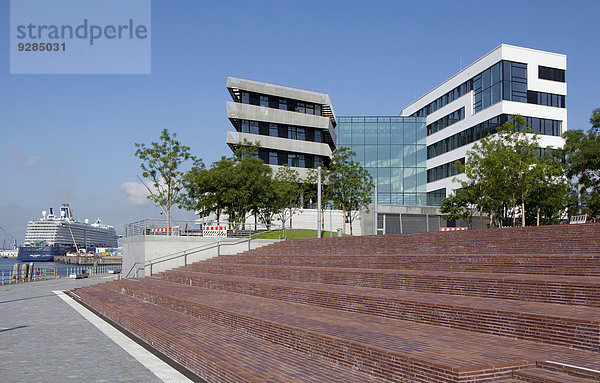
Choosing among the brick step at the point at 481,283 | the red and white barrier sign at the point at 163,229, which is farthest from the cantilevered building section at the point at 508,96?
the brick step at the point at 481,283

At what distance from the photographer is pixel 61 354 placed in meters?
8.96

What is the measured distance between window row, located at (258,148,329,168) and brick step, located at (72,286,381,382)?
143 feet

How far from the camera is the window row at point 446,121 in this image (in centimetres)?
5354

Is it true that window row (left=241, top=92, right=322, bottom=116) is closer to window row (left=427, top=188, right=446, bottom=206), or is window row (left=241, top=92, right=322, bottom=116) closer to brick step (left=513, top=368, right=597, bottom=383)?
window row (left=427, top=188, right=446, bottom=206)

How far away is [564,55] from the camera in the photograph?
48438 millimetres

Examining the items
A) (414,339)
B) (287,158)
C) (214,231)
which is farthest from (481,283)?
(287,158)

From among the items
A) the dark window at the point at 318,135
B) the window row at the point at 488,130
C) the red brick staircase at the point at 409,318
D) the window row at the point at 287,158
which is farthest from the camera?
the dark window at the point at 318,135

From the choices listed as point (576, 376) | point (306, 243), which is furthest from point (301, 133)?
point (576, 376)

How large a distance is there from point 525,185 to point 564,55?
77.6ft

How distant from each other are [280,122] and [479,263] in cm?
4664

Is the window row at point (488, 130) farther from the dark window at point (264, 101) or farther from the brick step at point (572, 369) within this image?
the brick step at point (572, 369)

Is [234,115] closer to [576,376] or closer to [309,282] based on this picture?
[309,282]

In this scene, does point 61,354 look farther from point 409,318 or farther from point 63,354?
point 409,318

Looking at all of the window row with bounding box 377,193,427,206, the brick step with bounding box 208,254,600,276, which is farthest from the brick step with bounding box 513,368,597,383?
the window row with bounding box 377,193,427,206
